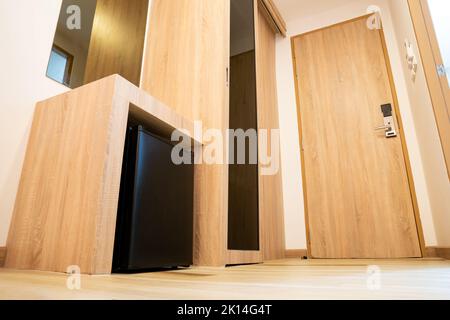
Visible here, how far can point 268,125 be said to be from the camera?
2553 millimetres

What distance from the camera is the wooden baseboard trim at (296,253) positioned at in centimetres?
249

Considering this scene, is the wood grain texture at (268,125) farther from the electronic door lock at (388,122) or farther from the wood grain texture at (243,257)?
the electronic door lock at (388,122)

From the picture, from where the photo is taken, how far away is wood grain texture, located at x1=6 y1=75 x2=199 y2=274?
93 cm

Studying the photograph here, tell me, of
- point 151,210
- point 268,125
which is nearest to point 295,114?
point 268,125

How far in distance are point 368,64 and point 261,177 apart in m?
1.54

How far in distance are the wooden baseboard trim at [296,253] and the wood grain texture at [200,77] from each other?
137 cm

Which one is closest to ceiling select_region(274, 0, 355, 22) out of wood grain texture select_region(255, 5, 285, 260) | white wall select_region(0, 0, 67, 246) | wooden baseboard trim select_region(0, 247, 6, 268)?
wood grain texture select_region(255, 5, 285, 260)

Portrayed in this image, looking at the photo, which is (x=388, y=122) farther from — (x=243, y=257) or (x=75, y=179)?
(x=75, y=179)

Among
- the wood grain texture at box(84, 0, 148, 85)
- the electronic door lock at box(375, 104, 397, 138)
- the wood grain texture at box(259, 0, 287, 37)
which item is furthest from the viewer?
the wood grain texture at box(259, 0, 287, 37)

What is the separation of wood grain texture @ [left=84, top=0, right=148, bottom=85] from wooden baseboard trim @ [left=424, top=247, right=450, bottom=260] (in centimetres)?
237

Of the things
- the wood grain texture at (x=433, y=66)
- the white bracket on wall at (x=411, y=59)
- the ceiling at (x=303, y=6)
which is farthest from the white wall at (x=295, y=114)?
the wood grain texture at (x=433, y=66)

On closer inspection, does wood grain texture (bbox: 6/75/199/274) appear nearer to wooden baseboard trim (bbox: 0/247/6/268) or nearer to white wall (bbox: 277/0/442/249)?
wooden baseboard trim (bbox: 0/247/6/268)

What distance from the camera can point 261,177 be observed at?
2.22 metres
